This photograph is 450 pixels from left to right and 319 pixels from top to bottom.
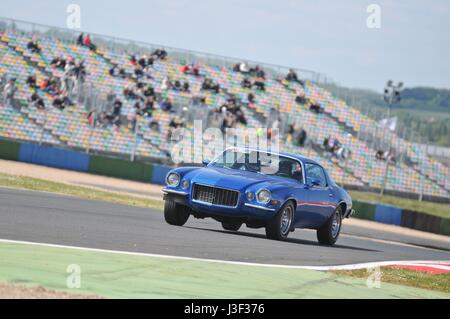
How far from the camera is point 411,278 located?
39.6 ft

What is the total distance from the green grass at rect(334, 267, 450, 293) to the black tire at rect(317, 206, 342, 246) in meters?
3.34

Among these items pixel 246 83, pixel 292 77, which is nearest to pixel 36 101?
pixel 246 83

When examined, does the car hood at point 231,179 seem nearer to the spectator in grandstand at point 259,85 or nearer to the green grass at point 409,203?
the green grass at point 409,203

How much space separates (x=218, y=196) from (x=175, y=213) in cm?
107

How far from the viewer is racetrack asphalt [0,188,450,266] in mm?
11367

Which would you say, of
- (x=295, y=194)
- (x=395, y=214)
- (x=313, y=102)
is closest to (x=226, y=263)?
(x=295, y=194)

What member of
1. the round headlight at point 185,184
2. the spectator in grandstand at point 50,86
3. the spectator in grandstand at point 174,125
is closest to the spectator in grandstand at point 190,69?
the spectator in grandstand at point 174,125

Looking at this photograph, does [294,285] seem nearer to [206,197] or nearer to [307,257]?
[307,257]

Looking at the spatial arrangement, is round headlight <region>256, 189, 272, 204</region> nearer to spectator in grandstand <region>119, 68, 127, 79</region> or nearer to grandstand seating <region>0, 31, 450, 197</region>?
grandstand seating <region>0, 31, 450, 197</region>

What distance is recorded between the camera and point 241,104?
4500 cm

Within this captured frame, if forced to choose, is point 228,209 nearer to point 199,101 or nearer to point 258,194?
point 258,194

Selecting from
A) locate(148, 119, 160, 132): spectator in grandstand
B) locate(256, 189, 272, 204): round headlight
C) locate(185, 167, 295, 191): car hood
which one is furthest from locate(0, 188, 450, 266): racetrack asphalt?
locate(148, 119, 160, 132): spectator in grandstand

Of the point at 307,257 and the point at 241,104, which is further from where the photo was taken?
the point at 241,104
